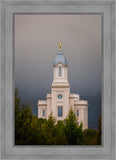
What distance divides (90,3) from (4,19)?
746mm

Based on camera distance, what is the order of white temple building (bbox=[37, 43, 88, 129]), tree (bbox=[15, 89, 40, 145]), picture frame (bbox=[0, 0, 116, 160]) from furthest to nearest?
white temple building (bbox=[37, 43, 88, 129]) → tree (bbox=[15, 89, 40, 145]) → picture frame (bbox=[0, 0, 116, 160])

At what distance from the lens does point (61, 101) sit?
2701 millimetres

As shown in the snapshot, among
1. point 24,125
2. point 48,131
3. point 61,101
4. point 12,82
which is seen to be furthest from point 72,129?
point 12,82

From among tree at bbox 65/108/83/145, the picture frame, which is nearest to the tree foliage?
tree at bbox 65/108/83/145

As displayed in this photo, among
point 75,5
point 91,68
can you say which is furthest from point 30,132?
point 75,5

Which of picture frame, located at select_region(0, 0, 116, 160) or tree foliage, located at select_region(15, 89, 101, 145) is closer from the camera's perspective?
picture frame, located at select_region(0, 0, 116, 160)

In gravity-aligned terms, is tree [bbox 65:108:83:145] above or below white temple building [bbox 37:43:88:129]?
below

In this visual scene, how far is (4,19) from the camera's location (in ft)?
6.23

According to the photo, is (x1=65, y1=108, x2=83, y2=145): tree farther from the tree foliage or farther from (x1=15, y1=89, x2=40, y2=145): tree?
(x1=15, y1=89, x2=40, y2=145): tree

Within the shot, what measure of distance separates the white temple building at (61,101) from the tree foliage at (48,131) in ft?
0.24

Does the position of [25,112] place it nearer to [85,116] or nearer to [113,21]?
[85,116]

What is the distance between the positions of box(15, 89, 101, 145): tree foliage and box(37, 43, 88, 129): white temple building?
0.24 feet

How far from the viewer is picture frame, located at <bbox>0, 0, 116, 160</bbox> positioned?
5.96ft

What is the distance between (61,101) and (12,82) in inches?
Result: 38.7
